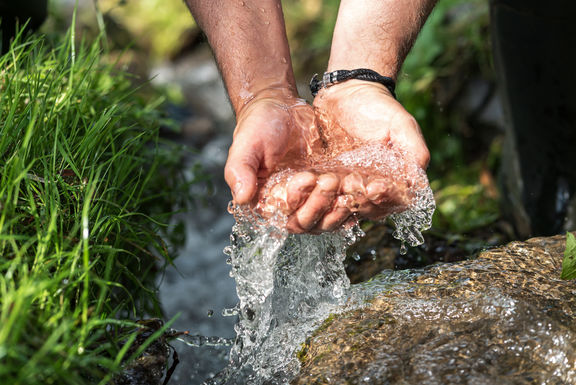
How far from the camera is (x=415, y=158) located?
6.12 ft

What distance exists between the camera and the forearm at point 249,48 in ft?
7.66

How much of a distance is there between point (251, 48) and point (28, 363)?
169 centimetres

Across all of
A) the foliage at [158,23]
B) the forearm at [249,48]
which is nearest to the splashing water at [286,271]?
the forearm at [249,48]

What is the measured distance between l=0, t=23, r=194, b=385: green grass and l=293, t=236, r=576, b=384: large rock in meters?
0.66

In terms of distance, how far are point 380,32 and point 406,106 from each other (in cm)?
276

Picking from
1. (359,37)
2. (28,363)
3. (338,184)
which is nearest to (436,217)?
(359,37)

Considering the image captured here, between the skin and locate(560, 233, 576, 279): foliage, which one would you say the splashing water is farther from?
locate(560, 233, 576, 279): foliage

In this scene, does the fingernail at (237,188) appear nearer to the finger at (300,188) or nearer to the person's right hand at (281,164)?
the person's right hand at (281,164)

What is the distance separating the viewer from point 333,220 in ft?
5.83

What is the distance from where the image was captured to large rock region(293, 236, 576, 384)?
1.41m

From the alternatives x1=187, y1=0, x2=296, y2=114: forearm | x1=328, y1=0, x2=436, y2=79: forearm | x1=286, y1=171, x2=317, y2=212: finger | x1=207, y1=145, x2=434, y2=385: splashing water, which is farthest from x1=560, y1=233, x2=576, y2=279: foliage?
x1=187, y1=0, x2=296, y2=114: forearm

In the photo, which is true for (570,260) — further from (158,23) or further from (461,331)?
(158,23)

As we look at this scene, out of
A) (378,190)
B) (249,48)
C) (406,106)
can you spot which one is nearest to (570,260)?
(378,190)

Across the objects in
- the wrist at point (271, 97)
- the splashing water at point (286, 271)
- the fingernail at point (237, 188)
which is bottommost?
the splashing water at point (286, 271)
